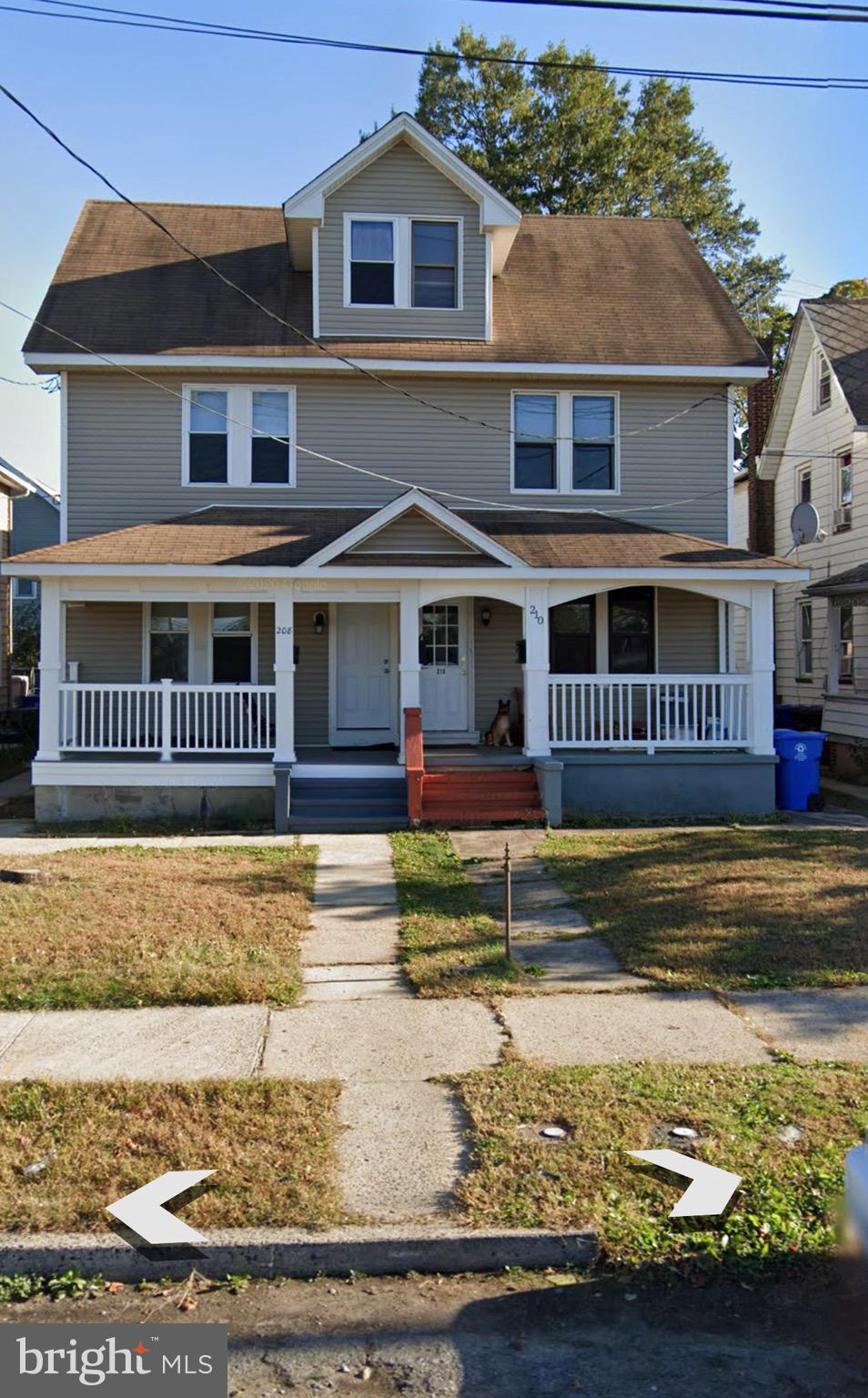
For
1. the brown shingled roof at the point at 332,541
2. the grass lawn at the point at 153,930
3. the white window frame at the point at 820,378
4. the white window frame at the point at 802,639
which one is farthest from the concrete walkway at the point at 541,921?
the white window frame at the point at 820,378

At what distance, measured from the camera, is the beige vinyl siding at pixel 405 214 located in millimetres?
16375

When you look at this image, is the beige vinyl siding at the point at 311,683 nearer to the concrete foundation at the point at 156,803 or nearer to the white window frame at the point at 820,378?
the concrete foundation at the point at 156,803

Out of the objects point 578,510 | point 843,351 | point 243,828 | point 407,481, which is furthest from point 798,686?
point 243,828

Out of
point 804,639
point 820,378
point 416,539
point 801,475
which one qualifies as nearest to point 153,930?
point 416,539

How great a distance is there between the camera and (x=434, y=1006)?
22.9ft

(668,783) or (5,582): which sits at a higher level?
(5,582)

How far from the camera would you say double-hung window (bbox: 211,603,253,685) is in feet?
54.2

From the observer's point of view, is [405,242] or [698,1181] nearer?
[698,1181]

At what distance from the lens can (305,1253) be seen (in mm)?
4203

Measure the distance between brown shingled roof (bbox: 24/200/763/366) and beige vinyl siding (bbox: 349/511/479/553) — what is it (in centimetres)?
326

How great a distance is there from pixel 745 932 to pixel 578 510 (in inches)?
376

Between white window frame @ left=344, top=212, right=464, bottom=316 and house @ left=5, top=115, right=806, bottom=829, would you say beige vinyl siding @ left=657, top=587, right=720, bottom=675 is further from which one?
white window frame @ left=344, top=212, right=464, bottom=316

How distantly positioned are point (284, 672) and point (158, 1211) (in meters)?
9.91

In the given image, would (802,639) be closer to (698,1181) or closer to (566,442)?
(566,442)
